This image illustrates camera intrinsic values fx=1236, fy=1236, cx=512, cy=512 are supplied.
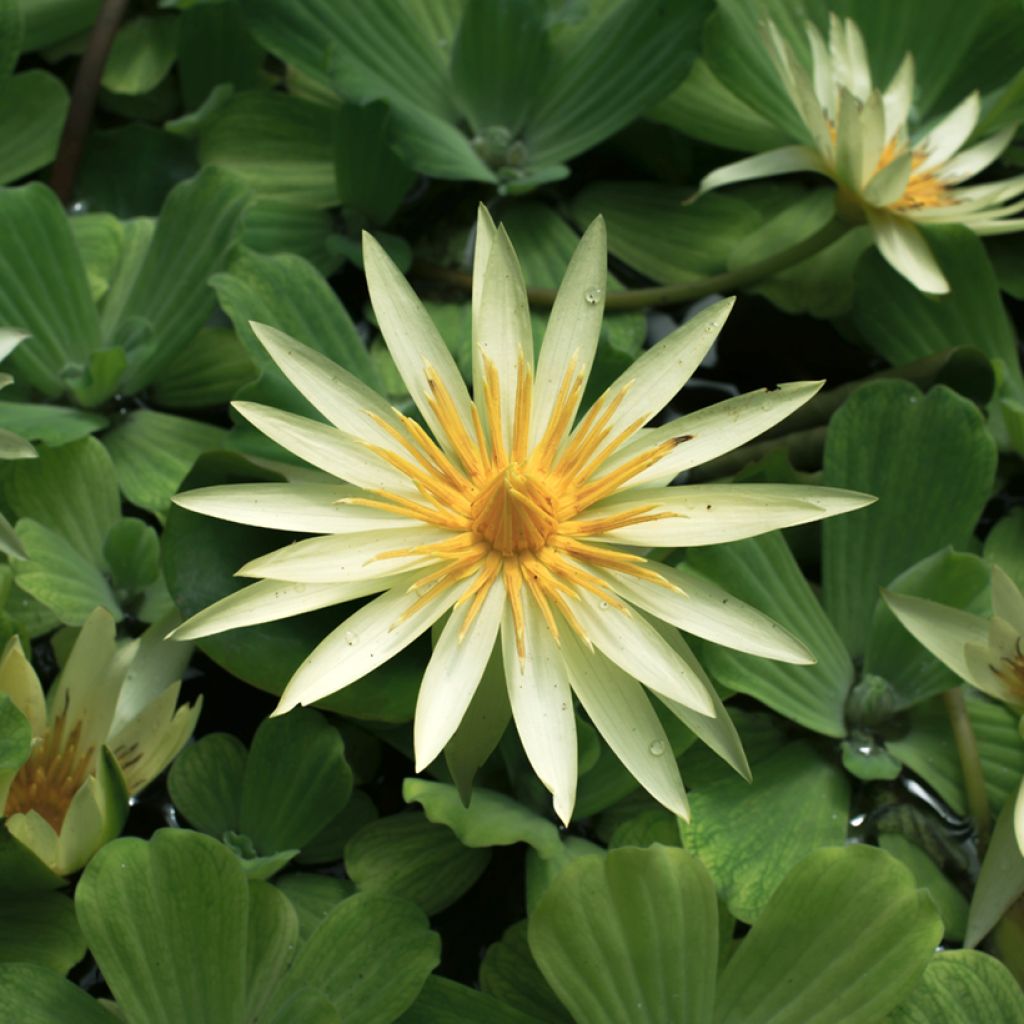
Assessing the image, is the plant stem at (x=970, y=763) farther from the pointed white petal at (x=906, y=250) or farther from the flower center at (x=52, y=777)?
the flower center at (x=52, y=777)

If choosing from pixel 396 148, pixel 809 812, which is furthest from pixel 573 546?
pixel 396 148

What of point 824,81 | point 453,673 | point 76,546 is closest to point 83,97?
point 76,546

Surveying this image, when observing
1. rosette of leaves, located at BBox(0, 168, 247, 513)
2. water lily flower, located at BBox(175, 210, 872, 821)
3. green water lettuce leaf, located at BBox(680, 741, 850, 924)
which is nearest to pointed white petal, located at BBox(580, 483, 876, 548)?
water lily flower, located at BBox(175, 210, 872, 821)

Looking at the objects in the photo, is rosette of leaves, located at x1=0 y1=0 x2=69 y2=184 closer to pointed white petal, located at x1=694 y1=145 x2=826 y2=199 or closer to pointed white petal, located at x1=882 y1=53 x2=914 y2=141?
pointed white petal, located at x1=694 y1=145 x2=826 y2=199

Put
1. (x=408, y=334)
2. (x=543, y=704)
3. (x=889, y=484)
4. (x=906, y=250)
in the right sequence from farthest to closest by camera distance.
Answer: (x=906, y=250) < (x=889, y=484) < (x=408, y=334) < (x=543, y=704)

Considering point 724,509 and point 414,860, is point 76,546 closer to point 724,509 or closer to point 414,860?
point 414,860

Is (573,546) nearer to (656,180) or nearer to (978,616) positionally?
(978,616)

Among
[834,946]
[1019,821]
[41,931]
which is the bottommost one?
[41,931]
